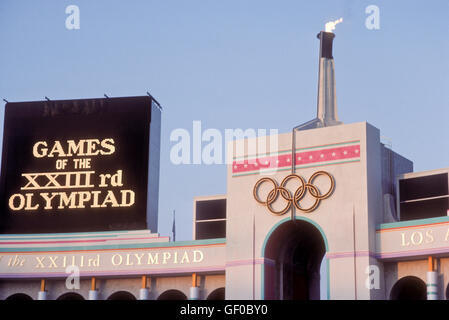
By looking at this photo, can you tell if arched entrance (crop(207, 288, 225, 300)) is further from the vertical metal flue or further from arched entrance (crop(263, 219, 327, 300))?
the vertical metal flue

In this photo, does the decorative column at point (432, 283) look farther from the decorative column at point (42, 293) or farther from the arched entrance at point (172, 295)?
the decorative column at point (42, 293)

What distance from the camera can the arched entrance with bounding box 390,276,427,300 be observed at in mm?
42656

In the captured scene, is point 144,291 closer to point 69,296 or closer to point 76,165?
point 69,296

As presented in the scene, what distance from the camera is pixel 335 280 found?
133 ft

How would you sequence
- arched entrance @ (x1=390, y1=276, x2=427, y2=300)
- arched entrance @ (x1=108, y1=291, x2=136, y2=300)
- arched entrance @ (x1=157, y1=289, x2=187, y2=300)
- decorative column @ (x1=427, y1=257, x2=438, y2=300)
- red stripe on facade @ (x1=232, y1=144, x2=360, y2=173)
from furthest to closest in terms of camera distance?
arched entrance @ (x1=108, y1=291, x2=136, y2=300) → arched entrance @ (x1=157, y1=289, x2=187, y2=300) → arched entrance @ (x1=390, y1=276, x2=427, y2=300) → red stripe on facade @ (x1=232, y1=144, x2=360, y2=173) → decorative column @ (x1=427, y1=257, x2=438, y2=300)

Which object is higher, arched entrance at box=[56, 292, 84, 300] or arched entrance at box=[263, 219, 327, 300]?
arched entrance at box=[263, 219, 327, 300]

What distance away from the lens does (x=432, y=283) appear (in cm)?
A: 3956

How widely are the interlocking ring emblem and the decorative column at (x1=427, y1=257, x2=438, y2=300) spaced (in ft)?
20.5

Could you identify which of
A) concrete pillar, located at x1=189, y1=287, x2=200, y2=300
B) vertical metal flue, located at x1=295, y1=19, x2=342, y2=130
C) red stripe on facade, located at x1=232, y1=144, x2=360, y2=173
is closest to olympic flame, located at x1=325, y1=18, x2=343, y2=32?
vertical metal flue, located at x1=295, y1=19, x2=342, y2=130

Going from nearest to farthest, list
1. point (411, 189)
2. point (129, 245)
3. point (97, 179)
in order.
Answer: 1. point (411, 189)
2. point (129, 245)
3. point (97, 179)

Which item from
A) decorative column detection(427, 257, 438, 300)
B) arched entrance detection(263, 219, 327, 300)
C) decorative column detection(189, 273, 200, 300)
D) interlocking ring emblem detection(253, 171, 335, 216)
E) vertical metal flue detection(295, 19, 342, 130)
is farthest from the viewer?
decorative column detection(189, 273, 200, 300)
